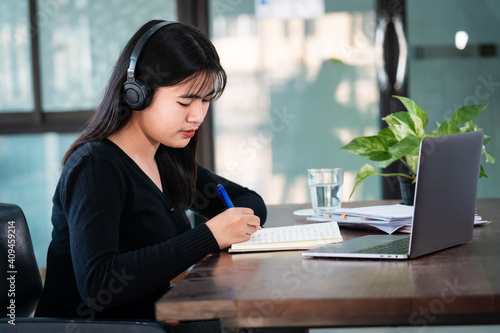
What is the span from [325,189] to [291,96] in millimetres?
1697

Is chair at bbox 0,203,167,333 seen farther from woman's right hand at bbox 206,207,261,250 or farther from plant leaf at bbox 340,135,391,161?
plant leaf at bbox 340,135,391,161

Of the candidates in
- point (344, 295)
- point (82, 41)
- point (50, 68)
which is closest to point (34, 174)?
point (50, 68)

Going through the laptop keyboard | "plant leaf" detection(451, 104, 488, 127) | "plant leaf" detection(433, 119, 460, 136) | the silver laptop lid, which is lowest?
the laptop keyboard

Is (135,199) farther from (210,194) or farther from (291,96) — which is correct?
(291,96)

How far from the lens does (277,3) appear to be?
3.12 meters

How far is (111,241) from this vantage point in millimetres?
1032

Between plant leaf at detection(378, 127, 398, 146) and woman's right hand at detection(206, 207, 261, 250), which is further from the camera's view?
plant leaf at detection(378, 127, 398, 146)

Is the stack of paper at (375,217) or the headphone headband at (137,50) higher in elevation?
the headphone headband at (137,50)

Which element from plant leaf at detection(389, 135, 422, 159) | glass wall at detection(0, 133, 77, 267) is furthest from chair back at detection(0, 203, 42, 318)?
glass wall at detection(0, 133, 77, 267)

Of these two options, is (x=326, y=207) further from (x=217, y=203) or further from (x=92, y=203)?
(x=92, y=203)

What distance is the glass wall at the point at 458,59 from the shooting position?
3012mm

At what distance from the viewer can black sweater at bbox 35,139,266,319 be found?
100 centimetres

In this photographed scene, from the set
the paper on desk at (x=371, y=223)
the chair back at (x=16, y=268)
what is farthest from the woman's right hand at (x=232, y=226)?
the chair back at (x=16, y=268)

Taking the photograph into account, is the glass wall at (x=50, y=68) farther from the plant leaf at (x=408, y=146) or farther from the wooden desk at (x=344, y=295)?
the wooden desk at (x=344, y=295)
